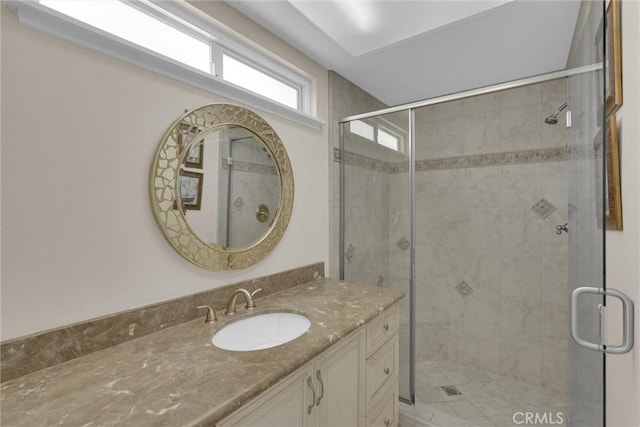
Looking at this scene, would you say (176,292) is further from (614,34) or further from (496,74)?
(496,74)

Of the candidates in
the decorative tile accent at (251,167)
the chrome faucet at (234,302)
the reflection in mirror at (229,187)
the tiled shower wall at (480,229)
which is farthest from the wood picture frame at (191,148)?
the tiled shower wall at (480,229)

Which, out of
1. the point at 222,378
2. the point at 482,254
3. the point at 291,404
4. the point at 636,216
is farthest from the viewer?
the point at 482,254

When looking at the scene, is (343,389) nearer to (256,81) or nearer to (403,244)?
(403,244)

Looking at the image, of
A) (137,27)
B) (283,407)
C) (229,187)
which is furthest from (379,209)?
(137,27)

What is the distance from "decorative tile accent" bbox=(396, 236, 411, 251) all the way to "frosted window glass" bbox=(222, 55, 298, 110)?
4.17ft

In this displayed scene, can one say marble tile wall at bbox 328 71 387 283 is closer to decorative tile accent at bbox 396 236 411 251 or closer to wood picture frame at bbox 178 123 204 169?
decorative tile accent at bbox 396 236 411 251

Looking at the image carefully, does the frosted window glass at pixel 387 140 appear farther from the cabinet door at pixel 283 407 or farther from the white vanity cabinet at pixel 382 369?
the cabinet door at pixel 283 407

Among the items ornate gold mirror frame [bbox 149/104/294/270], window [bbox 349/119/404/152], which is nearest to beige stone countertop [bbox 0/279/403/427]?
ornate gold mirror frame [bbox 149/104/294/270]

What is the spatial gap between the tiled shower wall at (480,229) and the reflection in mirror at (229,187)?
0.71 metres

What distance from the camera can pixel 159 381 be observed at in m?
0.80

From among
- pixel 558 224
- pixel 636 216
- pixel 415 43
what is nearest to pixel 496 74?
pixel 415 43

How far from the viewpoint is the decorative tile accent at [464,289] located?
248cm

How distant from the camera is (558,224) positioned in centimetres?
210

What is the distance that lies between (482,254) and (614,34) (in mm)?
1892
